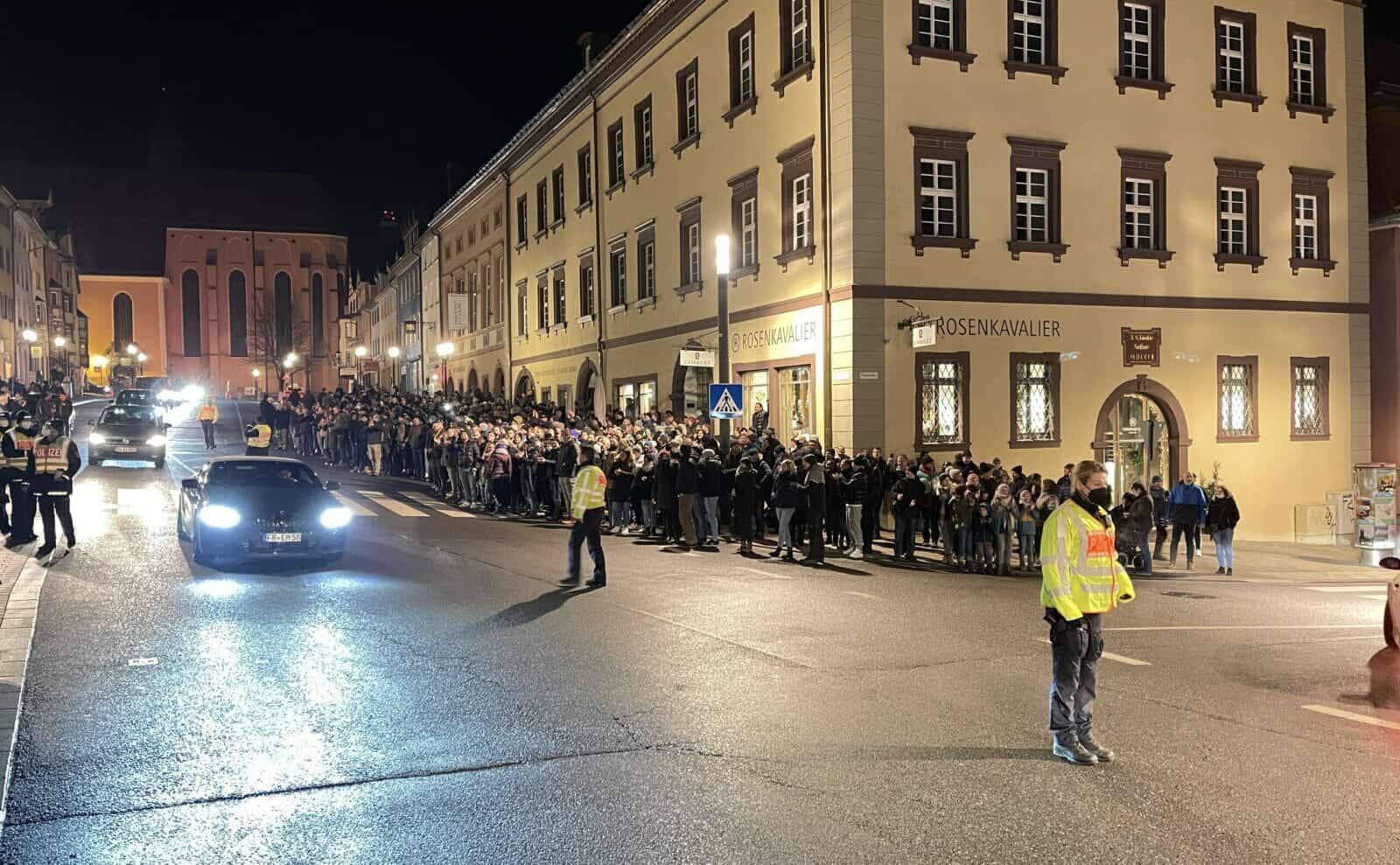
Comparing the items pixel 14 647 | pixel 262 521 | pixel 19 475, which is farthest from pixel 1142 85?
pixel 14 647

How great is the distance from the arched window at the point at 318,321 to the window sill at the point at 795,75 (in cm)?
8433

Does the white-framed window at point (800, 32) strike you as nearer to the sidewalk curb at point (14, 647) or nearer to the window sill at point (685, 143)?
the window sill at point (685, 143)

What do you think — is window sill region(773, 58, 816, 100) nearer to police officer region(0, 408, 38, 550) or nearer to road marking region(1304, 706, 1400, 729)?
police officer region(0, 408, 38, 550)

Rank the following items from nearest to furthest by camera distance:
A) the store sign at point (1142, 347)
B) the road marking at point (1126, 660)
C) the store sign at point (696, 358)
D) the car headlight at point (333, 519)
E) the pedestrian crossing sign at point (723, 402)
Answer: the road marking at point (1126, 660), the car headlight at point (333, 519), the pedestrian crossing sign at point (723, 402), the store sign at point (696, 358), the store sign at point (1142, 347)

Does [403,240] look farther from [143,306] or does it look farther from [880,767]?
[880,767]

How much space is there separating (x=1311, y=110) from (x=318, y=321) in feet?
292

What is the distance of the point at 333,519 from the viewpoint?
14414mm

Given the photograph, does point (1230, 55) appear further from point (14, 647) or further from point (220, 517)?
point (14, 647)

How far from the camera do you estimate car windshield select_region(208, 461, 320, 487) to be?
15492 mm

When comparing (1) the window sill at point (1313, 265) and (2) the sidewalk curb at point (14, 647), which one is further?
(1) the window sill at point (1313, 265)

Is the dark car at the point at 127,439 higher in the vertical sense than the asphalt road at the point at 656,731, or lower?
higher

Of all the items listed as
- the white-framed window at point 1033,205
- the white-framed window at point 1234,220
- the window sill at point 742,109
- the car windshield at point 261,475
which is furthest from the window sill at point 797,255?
the car windshield at point 261,475

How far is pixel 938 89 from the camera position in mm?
23109

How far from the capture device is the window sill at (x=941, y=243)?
2298 centimetres
